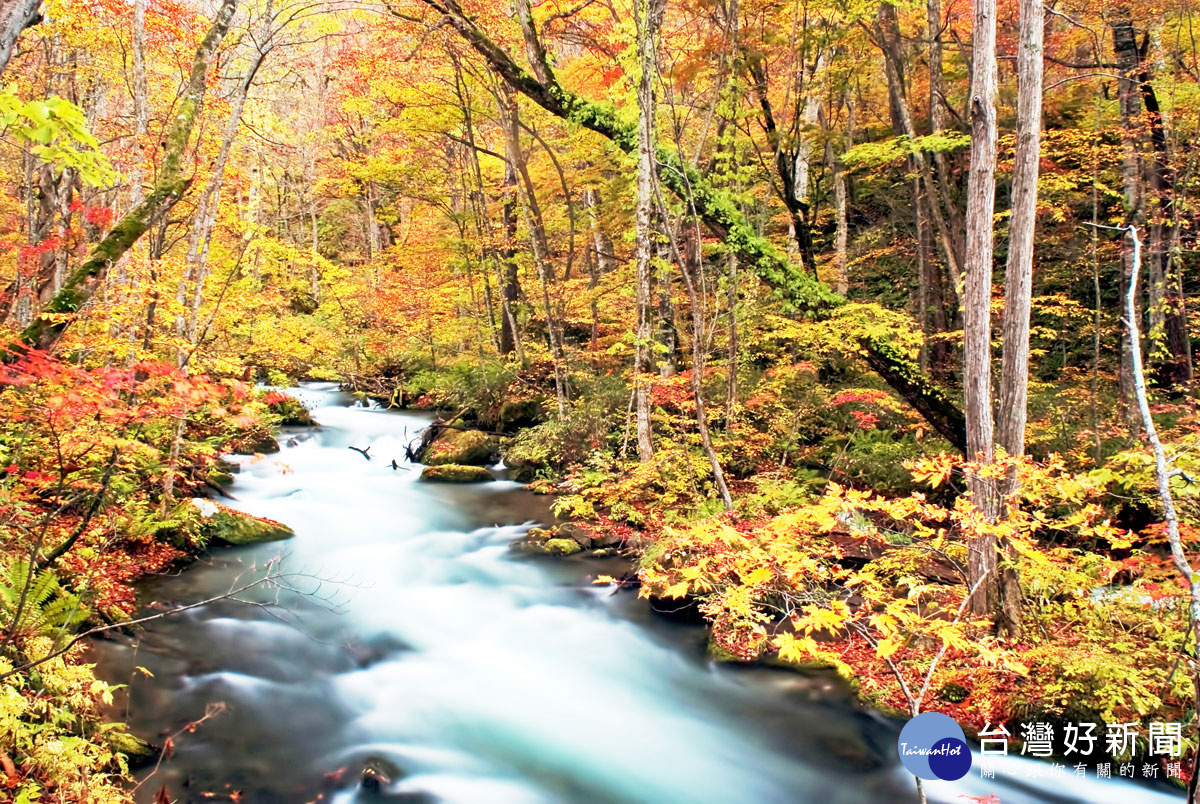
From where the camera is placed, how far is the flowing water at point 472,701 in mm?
5227

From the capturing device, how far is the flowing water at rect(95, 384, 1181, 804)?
5227 millimetres

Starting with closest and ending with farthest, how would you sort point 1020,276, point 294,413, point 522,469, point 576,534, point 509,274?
point 1020,276 < point 576,534 < point 522,469 < point 294,413 < point 509,274

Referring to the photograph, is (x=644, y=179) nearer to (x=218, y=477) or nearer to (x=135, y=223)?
(x=135, y=223)

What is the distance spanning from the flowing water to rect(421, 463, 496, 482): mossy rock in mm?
2913

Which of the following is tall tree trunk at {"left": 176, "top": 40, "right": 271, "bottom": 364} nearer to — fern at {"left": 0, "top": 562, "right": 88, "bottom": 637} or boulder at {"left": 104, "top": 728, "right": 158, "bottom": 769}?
fern at {"left": 0, "top": 562, "right": 88, "bottom": 637}

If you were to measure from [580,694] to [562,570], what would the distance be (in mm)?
2395

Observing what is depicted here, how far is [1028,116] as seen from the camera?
18.4 ft

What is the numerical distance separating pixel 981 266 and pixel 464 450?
10.3 meters

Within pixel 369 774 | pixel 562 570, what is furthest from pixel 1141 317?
pixel 369 774

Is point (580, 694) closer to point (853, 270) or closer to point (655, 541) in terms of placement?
point (655, 541)

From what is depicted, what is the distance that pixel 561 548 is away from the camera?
956 centimetres

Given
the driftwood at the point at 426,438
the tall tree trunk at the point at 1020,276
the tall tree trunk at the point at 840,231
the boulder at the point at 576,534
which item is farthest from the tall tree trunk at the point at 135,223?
the tall tree trunk at the point at 840,231

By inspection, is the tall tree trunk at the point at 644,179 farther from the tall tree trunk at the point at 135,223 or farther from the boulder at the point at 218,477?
the boulder at the point at 218,477

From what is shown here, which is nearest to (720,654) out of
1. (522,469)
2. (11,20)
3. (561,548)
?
(561,548)
